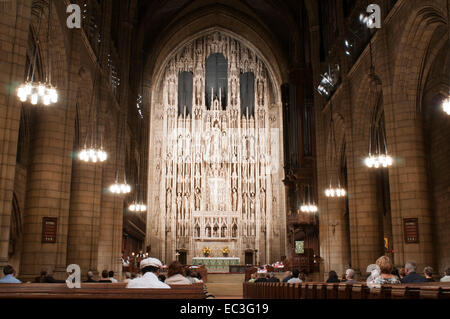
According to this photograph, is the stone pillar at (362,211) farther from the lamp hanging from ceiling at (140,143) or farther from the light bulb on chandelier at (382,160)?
the lamp hanging from ceiling at (140,143)

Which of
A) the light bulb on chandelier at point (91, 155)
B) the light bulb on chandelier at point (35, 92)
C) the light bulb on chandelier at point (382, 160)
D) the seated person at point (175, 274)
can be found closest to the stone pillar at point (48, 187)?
the light bulb on chandelier at point (91, 155)

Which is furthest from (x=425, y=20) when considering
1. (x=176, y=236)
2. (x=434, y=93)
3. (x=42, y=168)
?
(x=176, y=236)

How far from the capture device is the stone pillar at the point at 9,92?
331 inches

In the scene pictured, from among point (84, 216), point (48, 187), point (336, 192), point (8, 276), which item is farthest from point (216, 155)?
point (8, 276)

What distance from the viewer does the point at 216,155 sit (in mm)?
34719

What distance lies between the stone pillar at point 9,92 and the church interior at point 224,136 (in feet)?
0.08

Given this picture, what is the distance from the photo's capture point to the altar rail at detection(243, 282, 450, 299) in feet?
11.6

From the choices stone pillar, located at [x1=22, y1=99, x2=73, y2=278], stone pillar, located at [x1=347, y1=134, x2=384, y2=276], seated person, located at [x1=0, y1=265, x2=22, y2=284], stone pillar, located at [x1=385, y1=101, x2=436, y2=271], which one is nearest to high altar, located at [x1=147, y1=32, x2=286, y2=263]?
stone pillar, located at [x1=347, y1=134, x2=384, y2=276]

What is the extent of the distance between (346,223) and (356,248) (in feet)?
15.8

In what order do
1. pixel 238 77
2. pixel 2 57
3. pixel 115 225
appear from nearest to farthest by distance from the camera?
pixel 2 57 → pixel 115 225 → pixel 238 77

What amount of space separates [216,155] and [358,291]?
30.0 meters

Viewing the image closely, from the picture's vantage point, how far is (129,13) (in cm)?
2403
